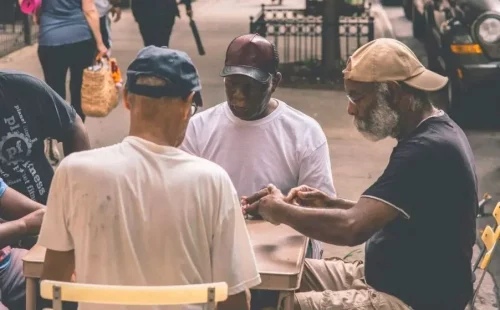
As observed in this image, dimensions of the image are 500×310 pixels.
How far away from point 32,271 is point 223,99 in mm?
7659

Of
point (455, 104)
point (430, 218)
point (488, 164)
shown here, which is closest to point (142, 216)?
point (430, 218)

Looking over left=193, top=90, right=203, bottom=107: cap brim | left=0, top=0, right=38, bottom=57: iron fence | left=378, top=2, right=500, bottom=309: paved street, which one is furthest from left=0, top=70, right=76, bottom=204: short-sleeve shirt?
left=0, top=0, right=38, bottom=57: iron fence

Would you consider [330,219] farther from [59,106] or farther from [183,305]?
[59,106]

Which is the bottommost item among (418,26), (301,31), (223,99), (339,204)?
(418,26)

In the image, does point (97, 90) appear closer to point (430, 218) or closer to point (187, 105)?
point (430, 218)

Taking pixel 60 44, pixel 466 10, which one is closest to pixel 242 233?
pixel 60 44

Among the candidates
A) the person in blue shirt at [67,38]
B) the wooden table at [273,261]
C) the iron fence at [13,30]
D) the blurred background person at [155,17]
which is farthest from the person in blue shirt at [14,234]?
the iron fence at [13,30]

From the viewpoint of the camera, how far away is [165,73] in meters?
2.93

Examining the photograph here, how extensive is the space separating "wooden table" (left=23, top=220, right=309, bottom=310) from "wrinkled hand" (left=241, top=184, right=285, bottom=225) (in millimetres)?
78

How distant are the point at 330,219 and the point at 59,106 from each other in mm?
1566

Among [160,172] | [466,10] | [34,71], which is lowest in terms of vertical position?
[34,71]

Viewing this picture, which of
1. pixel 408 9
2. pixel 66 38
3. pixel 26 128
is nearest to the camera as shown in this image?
pixel 26 128

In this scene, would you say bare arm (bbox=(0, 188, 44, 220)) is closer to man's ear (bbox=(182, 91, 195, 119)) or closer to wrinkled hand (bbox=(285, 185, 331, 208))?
wrinkled hand (bbox=(285, 185, 331, 208))

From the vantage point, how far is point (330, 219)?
3.71 metres
